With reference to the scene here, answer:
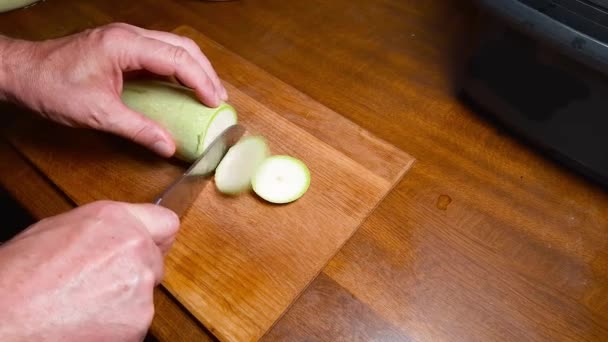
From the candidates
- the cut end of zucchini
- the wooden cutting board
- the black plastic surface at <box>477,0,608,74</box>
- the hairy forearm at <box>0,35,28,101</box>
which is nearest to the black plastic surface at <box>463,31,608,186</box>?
the black plastic surface at <box>477,0,608,74</box>

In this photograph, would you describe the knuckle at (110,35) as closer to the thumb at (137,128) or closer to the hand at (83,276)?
the thumb at (137,128)

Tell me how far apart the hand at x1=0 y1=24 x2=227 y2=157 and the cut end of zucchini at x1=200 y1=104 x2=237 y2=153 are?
6 cm

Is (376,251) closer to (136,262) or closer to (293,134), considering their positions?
(293,134)

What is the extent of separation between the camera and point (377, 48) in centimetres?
145

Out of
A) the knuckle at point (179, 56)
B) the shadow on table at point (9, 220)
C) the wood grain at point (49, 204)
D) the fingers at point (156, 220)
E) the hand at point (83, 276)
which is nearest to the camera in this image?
the hand at point (83, 276)

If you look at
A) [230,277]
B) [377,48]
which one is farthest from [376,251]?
[377,48]

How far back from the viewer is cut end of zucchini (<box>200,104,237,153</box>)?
1.05m

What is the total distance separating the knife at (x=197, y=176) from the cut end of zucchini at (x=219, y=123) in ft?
0.10

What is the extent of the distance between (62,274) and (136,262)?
11cm

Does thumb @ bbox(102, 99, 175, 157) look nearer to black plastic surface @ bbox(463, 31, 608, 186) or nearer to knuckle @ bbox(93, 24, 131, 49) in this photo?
knuckle @ bbox(93, 24, 131, 49)

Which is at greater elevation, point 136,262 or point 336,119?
point 136,262

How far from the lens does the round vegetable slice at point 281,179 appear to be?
3.38 feet

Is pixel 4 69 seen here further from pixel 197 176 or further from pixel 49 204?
pixel 197 176

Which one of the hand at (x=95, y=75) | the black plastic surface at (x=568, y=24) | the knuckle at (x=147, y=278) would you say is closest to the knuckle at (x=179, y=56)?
the hand at (x=95, y=75)
